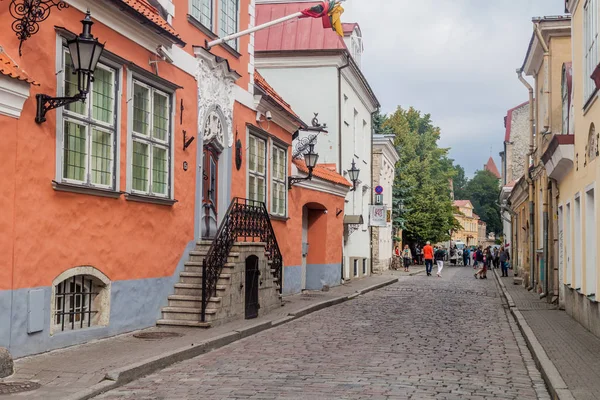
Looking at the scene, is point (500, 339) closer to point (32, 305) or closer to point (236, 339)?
point (236, 339)

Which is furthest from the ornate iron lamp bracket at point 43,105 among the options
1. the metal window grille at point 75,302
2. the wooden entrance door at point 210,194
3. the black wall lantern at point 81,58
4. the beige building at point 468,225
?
the beige building at point 468,225

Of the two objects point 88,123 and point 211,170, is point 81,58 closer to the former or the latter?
point 88,123

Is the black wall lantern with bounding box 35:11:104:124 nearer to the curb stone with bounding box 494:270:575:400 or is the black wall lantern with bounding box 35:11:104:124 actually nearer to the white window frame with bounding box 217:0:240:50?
the curb stone with bounding box 494:270:575:400

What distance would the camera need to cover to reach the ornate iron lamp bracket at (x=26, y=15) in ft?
28.6

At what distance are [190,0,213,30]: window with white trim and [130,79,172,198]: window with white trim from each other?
238 cm

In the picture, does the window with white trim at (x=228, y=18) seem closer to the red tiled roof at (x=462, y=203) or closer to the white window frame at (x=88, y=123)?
the white window frame at (x=88, y=123)

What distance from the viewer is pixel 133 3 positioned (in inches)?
448

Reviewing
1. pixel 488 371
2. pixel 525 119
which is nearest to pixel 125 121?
pixel 488 371

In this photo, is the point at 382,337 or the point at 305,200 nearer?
the point at 382,337

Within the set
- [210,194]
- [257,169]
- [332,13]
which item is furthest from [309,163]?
[332,13]

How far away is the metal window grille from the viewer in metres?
9.99

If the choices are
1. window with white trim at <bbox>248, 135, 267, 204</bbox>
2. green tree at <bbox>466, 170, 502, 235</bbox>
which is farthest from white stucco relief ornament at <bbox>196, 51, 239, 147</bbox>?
green tree at <bbox>466, 170, 502, 235</bbox>

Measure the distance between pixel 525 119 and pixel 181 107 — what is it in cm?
4953

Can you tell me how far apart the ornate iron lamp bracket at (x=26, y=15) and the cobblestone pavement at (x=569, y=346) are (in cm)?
735
